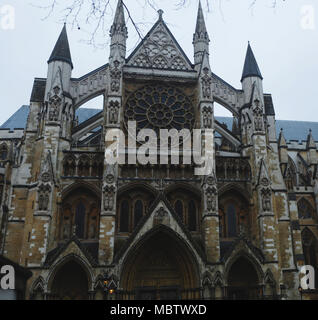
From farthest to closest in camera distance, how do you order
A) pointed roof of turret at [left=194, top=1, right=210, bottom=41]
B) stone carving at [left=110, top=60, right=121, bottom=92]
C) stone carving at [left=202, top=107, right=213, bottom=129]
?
pointed roof of turret at [left=194, top=1, right=210, bottom=41]
stone carving at [left=110, top=60, right=121, bottom=92]
stone carving at [left=202, top=107, right=213, bottom=129]

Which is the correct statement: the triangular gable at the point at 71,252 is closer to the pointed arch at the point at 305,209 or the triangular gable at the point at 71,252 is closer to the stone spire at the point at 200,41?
the stone spire at the point at 200,41

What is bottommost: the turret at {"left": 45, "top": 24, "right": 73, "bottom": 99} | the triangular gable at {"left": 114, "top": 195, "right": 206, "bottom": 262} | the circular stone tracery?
the triangular gable at {"left": 114, "top": 195, "right": 206, "bottom": 262}

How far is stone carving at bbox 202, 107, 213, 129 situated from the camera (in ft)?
77.5

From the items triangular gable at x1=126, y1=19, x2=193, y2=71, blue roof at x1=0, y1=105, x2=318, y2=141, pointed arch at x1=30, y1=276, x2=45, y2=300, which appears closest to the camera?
pointed arch at x1=30, y1=276, x2=45, y2=300

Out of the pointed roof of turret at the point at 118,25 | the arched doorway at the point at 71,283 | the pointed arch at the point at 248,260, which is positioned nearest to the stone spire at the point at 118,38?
the pointed roof of turret at the point at 118,25

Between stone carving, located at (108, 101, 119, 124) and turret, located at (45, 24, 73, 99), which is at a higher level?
turret, located at (45, 24, 73, 99)

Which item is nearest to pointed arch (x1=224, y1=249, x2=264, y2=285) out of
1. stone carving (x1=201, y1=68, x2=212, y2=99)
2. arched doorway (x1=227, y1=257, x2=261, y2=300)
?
arched doorway (x1=227, y1=257, x2=261, y2=300)

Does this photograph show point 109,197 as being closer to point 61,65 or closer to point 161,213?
point 161,213

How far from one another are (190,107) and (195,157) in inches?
160

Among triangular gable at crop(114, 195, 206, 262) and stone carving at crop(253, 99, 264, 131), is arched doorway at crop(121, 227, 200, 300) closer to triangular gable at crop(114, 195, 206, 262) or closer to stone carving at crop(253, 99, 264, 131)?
triangular gable at crop(114, 195, 206, 262)

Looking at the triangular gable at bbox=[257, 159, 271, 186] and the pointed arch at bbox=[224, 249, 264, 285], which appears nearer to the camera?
the pointed arch at bbox=[224, 249, 264, 285]

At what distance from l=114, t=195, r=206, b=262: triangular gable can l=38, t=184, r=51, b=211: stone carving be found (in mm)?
4877

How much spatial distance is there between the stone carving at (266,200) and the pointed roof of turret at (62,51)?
15.2 m

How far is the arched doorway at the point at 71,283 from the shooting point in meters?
20.2
